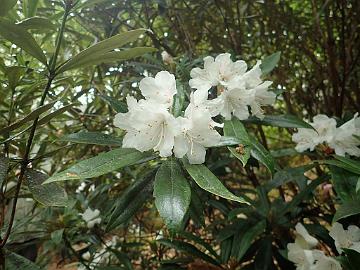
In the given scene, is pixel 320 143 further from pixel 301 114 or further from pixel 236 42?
pixel 301 114

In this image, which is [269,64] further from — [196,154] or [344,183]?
[196,154]

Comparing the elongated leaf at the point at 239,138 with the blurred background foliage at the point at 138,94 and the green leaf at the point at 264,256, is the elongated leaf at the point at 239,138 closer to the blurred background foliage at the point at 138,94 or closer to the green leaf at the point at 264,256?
the blurred background foliage at the point at 138,94

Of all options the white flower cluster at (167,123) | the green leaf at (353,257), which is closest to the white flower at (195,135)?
the white flower cluster at (167,123)

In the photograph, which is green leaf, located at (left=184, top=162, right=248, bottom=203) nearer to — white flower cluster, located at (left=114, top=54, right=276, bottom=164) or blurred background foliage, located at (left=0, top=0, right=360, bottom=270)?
white flower cluster, located at (left=114, top=54, right=276, bottom=164)

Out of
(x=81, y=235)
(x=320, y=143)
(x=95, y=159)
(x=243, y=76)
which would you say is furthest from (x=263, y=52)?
(x=95, y=159)

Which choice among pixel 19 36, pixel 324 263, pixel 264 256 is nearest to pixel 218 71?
pixel 19 36

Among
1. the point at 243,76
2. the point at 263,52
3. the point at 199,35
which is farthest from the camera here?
the point at 263,52
